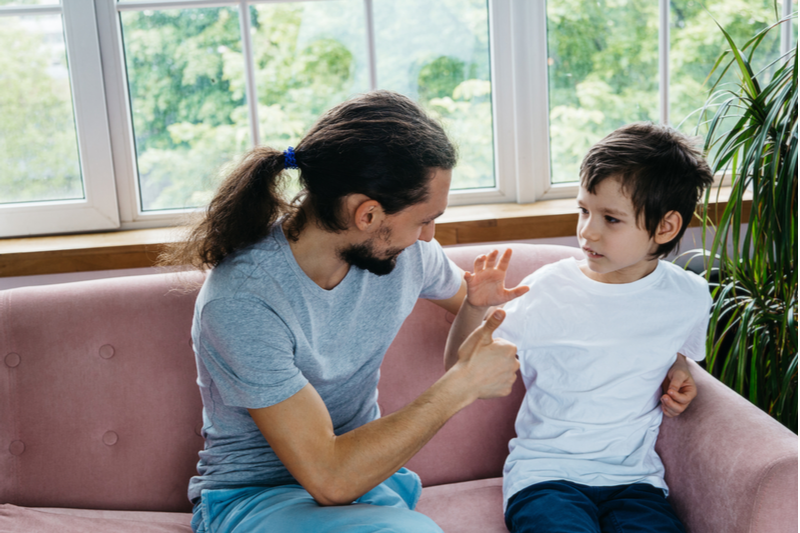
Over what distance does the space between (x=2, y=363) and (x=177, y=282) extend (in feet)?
1.41

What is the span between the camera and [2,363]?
58.5 inches

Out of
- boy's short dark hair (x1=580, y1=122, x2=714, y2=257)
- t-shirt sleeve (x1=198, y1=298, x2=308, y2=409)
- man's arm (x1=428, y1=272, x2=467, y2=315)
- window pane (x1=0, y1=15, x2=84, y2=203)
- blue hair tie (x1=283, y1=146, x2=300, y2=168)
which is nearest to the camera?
t-shirt sleeve (x1=198, y1=298, x2=308, y2=409)

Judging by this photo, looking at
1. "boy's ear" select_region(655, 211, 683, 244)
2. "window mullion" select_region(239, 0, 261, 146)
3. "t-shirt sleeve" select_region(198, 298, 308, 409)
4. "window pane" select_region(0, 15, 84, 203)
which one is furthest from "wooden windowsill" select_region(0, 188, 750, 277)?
"t-shirt sleeve" select_region(198, 298, 308, 409)

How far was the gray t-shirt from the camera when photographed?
1.07m

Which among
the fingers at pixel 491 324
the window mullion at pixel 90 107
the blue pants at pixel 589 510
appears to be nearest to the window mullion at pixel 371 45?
the window mullion at pixel 90 107

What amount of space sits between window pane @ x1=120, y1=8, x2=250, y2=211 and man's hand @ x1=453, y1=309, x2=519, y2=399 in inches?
47.4

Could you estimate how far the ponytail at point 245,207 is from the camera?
114cm

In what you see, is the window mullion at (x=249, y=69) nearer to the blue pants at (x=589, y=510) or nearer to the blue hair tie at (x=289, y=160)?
the blue hair tie at (x=289, y=160)

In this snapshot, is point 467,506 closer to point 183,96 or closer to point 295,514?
point 295,514

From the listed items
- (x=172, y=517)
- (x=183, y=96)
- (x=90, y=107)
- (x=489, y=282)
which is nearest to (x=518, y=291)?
(x=489, y=282)

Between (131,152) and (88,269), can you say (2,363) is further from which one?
(131,152)

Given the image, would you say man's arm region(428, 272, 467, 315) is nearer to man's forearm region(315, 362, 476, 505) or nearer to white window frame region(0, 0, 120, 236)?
man's forearm region(315, 362, 476, 505)

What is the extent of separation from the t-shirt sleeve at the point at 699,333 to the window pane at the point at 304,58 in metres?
1.25

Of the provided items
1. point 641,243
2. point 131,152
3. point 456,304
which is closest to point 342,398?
point 456,304
